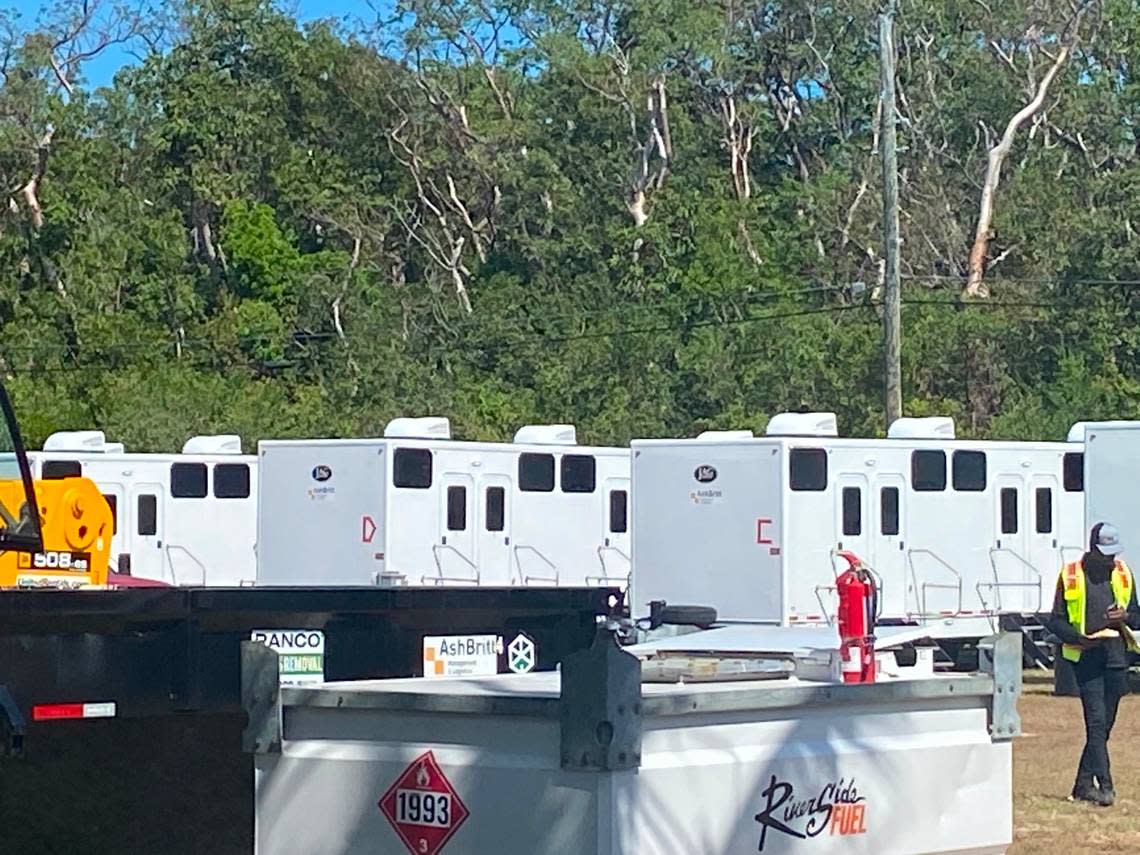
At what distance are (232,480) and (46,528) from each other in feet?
44.2

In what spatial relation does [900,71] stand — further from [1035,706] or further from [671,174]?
[1035,706]

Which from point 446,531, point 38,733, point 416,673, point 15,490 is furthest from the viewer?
point 446,531

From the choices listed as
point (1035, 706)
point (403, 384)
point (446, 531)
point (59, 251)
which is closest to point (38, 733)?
point (1035, 706)

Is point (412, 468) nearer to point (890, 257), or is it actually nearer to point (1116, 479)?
point (1116, 479)

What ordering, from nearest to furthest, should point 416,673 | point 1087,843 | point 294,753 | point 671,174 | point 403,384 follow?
point 294,753
point 416,673
point 1087,843
point 403,384
point 671,174

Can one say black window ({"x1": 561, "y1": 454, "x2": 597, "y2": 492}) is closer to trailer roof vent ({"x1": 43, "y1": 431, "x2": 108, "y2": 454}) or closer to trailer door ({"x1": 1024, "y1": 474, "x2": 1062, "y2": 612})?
trailer door ({"x1": 1024, "y1": 474, "x2": 1062, "y2": 612})

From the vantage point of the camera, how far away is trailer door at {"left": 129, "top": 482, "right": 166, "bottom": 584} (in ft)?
86.8

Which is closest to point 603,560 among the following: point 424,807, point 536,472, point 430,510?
point 536,472

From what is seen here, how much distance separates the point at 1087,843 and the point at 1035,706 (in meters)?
8.59

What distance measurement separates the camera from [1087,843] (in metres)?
11.6

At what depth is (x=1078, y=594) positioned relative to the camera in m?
13.1

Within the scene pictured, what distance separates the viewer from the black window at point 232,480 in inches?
1065

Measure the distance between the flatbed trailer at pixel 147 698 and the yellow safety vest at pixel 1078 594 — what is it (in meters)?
6.71

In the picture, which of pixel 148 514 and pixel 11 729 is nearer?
pixel 11 729
